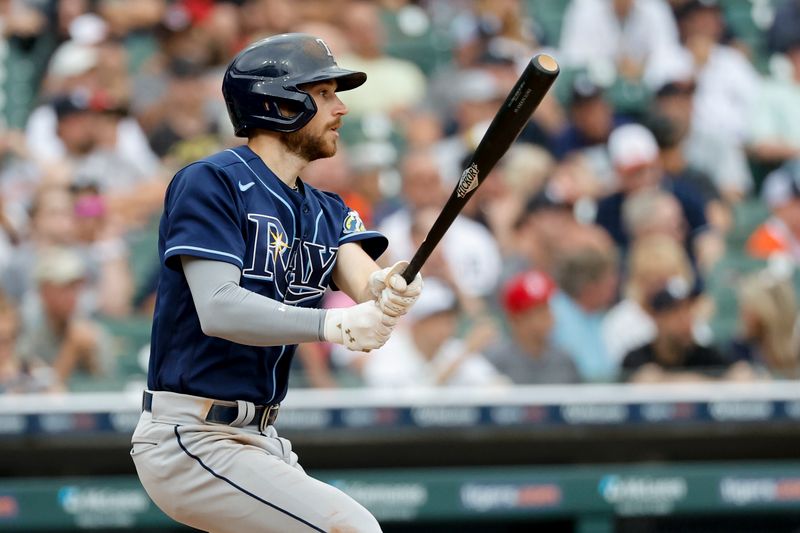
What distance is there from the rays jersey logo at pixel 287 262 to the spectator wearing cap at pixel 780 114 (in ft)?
15.9

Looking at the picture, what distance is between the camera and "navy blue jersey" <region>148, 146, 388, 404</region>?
2.95 meters

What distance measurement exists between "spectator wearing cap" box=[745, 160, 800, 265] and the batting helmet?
412 cm

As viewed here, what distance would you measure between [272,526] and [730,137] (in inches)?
207

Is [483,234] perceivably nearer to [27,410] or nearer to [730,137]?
[730,137]

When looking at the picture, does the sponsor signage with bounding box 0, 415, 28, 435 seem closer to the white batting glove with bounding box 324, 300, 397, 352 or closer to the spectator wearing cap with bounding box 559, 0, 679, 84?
the white batting glove with bounding box 324, 300, 397, 352

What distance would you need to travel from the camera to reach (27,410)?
5.81m

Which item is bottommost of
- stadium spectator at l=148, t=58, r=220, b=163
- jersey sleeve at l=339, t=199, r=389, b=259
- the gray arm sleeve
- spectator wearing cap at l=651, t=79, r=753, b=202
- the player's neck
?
spectator wearing cap at l=651, t=79, r=753, b=202

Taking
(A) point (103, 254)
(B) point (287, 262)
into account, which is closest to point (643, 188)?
(A) point (103, 254)

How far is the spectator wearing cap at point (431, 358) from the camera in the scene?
5945mm

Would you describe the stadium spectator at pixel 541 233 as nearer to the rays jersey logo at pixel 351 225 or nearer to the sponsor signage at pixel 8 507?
the sponsor signage at pixel 8 507

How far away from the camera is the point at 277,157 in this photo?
128 inches

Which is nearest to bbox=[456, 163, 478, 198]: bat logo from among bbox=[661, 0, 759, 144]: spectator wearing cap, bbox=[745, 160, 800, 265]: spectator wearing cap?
bbox=[745, 160, 800, 265]: spectator wearing cap

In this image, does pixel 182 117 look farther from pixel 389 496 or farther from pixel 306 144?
pixel 306 144

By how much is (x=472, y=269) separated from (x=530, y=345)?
58 centimetres
